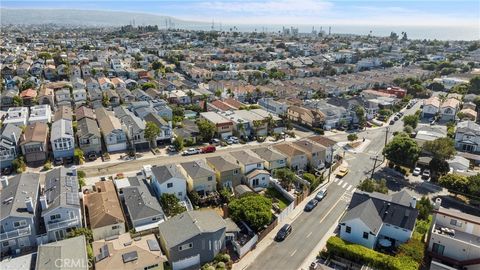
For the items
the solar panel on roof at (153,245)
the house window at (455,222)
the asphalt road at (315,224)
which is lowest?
the asphalt road at (315,224)

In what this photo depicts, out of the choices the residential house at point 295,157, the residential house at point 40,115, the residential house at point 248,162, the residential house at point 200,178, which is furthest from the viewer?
the residential house at point 40,115

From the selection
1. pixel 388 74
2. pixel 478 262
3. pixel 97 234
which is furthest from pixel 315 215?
pixel 388 74

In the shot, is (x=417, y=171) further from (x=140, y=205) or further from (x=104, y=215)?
(x=104, y=215)

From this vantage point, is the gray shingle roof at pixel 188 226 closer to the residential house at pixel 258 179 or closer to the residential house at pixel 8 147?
the residential house at pixel 258 179

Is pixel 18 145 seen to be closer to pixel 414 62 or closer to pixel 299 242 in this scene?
pixel 299 242

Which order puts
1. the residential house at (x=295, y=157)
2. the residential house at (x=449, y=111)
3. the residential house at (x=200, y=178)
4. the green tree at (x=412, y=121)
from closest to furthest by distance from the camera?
the residential house at (x=200, y=178) < the residential house at (x=295, y=157) < the green tree at (x=412, y=121) < the residential house at (x=449, y=111)

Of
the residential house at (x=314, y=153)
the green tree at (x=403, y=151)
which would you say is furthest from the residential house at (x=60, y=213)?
the green tree at (x=403, y=151)

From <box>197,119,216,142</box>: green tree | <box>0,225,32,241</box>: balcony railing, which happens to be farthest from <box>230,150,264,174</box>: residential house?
<box>0,225,32,241</box>: balcony railing

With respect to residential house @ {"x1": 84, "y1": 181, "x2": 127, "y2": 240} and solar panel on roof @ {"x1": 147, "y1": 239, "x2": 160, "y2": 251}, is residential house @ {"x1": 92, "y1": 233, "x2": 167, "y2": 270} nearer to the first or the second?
solar panel on roof @ {"x1": 147, "y1": 239, "x2": 160, "y2": 251}
